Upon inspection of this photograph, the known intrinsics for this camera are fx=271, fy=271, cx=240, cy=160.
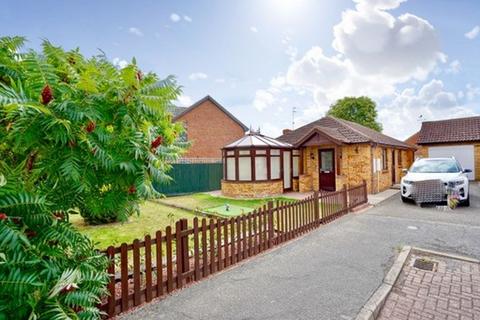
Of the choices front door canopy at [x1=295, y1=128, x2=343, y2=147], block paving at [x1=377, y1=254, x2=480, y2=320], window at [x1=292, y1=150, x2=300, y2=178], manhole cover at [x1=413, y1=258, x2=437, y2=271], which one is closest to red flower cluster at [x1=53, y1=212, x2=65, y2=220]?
block paving at [x1=377, y1=254, x2=480, y2=320]

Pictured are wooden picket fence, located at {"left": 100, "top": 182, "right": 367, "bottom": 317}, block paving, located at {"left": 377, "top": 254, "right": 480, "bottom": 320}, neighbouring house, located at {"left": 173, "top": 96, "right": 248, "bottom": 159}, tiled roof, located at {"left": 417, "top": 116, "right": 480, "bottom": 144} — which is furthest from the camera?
neighbouring house, located at {"left": 173, "top": 96, "right": 248, "bottom": 159}

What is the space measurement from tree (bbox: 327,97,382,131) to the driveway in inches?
1336

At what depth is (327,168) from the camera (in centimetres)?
1570

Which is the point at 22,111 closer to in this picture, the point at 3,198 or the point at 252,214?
the point at 3,198

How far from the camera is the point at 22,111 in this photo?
1617 mm

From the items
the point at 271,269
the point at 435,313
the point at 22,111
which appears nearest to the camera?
the point at 22,111

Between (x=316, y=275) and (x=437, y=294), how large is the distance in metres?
1.71

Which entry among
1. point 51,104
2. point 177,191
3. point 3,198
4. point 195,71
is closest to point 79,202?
point 3,198

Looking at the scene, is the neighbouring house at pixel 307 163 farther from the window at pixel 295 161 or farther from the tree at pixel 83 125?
the tree at pixel 83 125

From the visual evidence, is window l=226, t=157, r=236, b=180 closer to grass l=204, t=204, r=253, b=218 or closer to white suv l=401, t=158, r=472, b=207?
grass l=204, t=204, r=253, b=218

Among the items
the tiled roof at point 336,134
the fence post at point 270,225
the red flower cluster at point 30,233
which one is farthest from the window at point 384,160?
the red flower cluster at point 30,233

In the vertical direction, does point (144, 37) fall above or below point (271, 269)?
above

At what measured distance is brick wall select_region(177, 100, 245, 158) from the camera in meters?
24.1

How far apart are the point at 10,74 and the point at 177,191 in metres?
14.8
